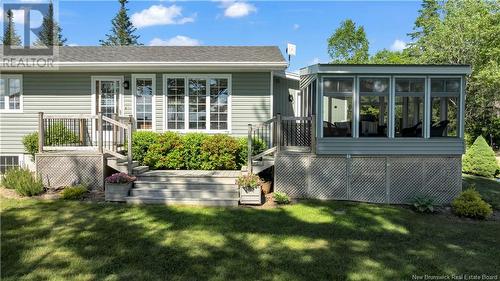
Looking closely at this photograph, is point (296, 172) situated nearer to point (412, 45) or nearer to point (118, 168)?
point (118, 168)

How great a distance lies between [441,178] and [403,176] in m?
0.84

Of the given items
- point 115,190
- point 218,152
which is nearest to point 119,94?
point 218,152

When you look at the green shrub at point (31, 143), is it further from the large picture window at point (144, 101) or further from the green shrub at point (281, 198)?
the green shrub at point (281, 198)

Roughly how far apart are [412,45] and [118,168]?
79.9 ft

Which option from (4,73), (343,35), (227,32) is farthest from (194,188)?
(343,35)

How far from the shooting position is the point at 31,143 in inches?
394

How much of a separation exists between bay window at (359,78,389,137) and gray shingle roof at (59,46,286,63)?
255cm

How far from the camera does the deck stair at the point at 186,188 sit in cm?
749

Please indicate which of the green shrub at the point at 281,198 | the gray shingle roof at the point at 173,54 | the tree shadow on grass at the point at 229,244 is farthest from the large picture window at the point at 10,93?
the green shrub at the point at 281,198

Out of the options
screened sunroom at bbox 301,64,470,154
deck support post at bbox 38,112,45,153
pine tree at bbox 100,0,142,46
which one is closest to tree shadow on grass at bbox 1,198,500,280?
screened sunroom at bbox 301,64,470,154

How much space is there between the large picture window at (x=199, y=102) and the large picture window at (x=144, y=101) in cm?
52

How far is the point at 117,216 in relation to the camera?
653 cm

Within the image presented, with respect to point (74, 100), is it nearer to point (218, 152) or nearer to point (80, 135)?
point (80, 135)

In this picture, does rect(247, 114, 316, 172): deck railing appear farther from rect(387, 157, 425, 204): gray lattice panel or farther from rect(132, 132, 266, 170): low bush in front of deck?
rect(387, 157, 425, 204): gray lattice panel
